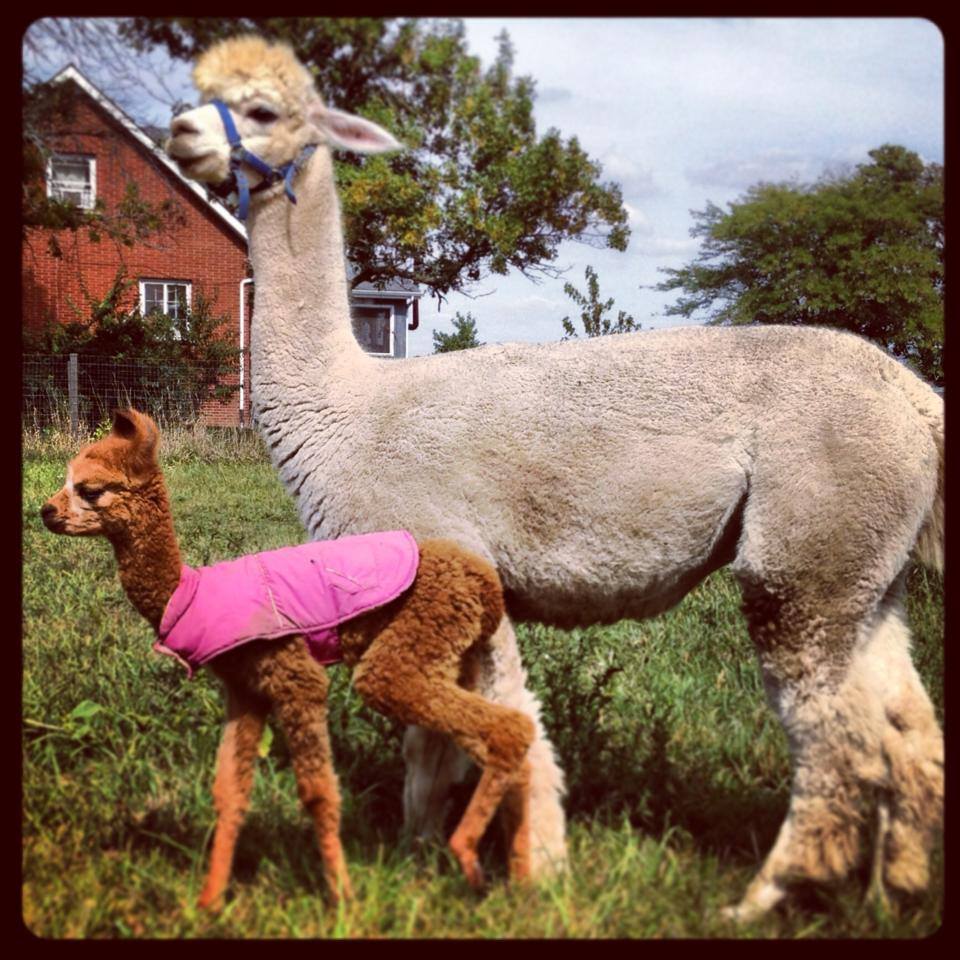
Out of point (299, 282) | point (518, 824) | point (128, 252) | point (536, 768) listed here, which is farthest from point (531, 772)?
point (128, 252)

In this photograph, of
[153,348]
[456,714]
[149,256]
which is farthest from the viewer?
[153,348]

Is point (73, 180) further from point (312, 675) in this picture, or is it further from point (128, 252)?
point (312, 675)

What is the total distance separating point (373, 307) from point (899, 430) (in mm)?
2139

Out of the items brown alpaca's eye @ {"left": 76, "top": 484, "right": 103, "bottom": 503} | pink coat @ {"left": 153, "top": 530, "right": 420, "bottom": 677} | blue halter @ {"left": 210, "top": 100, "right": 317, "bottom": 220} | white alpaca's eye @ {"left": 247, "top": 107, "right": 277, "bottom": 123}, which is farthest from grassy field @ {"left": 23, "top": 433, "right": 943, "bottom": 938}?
white alpaca's eye @ {"left": 247, "top": 107, "right": 277, "bottom": 123}

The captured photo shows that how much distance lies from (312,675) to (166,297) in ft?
8.11

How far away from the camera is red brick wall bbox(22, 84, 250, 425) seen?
10.1 feet

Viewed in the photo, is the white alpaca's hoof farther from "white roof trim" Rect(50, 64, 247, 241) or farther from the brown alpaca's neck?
"white roof trim" Rect(50, 64, 247, 241)

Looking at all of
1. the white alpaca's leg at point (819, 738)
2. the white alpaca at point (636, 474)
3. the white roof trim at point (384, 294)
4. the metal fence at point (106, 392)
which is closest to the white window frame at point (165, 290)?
the metal fence at point (106, 392)

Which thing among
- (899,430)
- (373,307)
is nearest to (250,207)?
(373,307)

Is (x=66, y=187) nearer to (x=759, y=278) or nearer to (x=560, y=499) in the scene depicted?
(x=560, y=499)

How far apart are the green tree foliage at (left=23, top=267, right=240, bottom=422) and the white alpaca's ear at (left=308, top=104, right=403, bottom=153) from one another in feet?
4.78

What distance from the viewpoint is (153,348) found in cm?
527

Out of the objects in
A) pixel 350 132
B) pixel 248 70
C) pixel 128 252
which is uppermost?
pixel 248 70

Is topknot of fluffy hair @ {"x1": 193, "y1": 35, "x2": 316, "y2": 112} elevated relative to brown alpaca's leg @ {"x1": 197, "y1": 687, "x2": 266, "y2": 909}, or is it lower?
elevated
